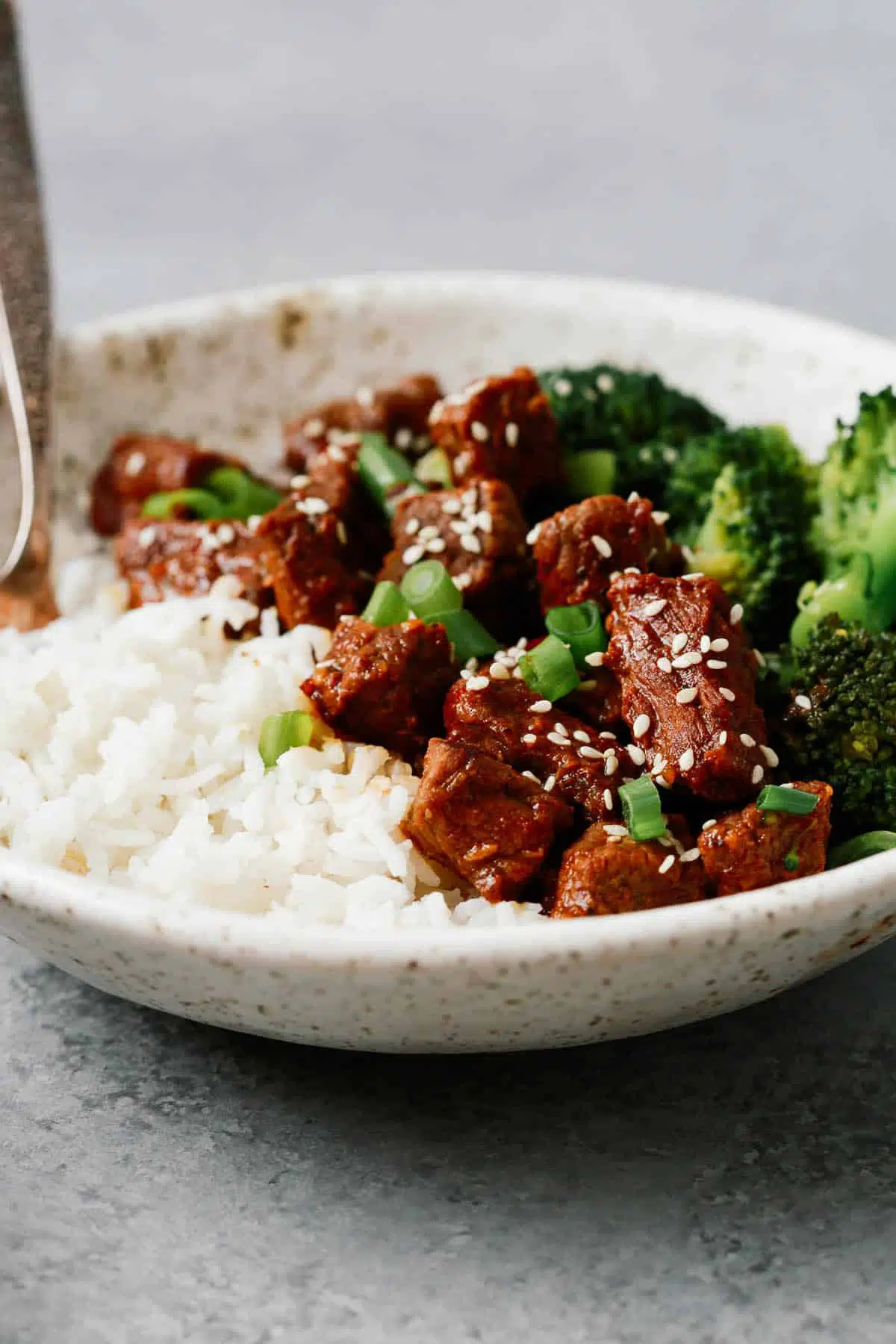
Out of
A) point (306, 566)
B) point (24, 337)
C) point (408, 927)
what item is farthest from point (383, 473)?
point (408, 927)

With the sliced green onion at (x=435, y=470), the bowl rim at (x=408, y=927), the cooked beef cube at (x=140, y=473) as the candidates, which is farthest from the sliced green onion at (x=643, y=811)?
the cooked beef cube at (x=140, y=473)

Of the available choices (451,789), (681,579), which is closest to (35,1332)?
(451,789)

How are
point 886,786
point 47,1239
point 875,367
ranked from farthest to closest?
1. point 875,367
2. point 886,786
3. point 47,1239

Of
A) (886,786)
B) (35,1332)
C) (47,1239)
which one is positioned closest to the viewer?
(35,1332)

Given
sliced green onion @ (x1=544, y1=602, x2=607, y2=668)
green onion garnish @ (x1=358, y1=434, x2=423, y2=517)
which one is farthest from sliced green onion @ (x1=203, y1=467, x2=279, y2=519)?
sliced green onion @ (x1=544, y1=602, x2=607, y2=668)

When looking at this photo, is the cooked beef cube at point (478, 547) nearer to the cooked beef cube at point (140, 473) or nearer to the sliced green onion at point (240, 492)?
the sliced green onion at point (240, 492)

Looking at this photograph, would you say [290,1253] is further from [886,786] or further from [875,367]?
[875,367]
